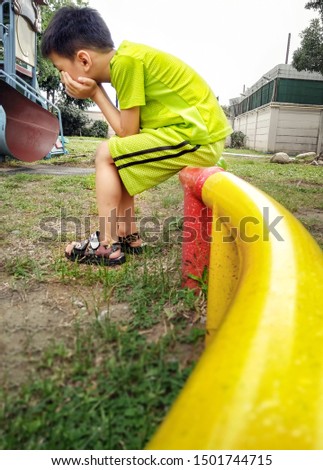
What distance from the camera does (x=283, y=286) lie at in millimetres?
514

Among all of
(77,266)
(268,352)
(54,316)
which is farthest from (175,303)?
(268,352)

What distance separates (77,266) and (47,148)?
4.67 meters

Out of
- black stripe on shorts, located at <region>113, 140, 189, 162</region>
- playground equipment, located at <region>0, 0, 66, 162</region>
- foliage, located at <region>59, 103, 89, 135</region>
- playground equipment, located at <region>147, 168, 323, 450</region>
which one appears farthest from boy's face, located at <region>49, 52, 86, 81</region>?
foliage, located at <region>59, 103, 89, 135</region>

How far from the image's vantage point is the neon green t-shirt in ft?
5.52

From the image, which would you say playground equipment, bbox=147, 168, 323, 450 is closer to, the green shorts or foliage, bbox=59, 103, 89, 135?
the green shorts

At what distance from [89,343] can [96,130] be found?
24.3 m

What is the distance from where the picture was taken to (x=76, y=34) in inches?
67.7

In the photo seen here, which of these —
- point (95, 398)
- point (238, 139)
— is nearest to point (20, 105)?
point (95, 398)

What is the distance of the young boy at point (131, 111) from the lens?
1.70 m

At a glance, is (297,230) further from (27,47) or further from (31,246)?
(27,47)

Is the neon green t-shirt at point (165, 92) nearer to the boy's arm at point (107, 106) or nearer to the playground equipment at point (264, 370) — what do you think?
the boy's arm at point (107, 106)

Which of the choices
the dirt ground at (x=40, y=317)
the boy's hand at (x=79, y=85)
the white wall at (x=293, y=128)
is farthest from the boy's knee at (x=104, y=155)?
the white wall at (x=293, y=128)

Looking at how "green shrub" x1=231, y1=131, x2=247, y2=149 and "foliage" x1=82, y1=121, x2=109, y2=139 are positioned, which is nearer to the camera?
"green shrub" x1=231, y1=131, x2=247, y2=149

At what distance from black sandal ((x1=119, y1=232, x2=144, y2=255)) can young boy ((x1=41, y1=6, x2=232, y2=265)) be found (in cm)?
15
